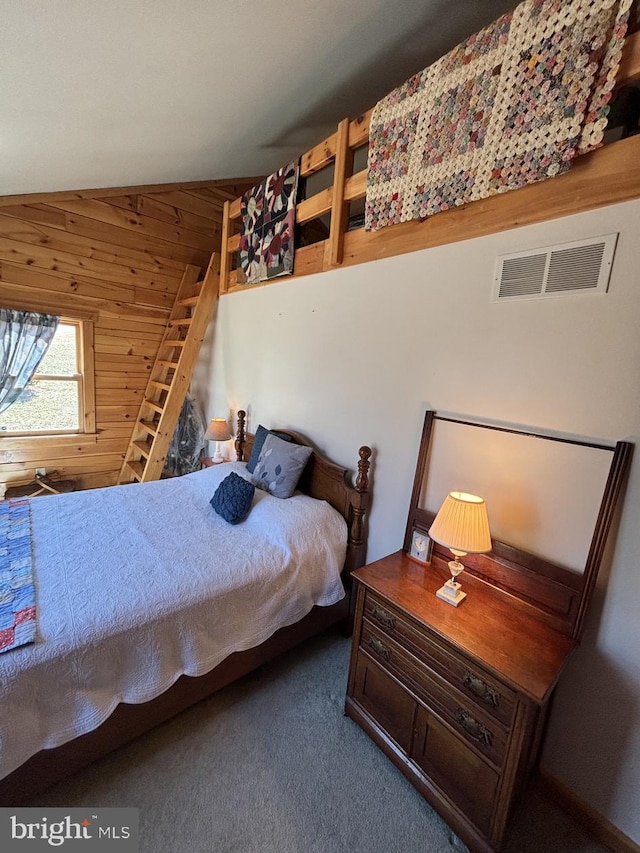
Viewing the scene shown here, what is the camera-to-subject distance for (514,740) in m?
1.02

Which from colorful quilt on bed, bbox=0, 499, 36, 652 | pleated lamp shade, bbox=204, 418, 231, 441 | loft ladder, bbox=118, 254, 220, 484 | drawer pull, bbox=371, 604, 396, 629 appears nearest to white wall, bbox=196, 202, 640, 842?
drawer pull, bbox=371, 604, 396, 629

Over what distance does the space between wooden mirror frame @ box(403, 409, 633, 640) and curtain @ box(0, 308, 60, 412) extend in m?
3.11

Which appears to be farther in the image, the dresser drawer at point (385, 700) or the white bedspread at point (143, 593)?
the dresser drawer at point (385, 700)

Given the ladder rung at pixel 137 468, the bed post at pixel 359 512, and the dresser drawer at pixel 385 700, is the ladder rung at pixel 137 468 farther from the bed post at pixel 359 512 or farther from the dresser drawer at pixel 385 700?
the dresser drawer at pixel 385 700

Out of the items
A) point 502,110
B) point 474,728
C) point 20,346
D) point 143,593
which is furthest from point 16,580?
point 502,110

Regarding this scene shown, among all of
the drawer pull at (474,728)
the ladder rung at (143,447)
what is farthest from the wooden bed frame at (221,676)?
the ladder rung at (143,447)

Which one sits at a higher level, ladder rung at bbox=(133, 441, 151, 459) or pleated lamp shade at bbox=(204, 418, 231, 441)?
pleated lamp shade at bbox=(204, 418, 231, 441)

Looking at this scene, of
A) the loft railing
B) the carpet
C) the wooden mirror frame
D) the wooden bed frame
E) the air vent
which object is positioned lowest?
the carpet

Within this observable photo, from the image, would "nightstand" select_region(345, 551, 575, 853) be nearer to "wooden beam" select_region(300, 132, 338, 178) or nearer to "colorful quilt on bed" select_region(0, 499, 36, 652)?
"colorful quilt on bed" select_region(0, 499, 36, 652)

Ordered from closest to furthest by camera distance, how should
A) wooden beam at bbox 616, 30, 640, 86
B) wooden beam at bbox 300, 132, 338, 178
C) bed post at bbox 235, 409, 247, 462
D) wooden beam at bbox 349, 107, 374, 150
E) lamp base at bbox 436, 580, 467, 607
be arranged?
wooden beam at bbox 616, 30, 640, 86 < lamp base at bbox 436, 580, 467, 607 < wooden beam at bbox 349, 107, 374, 150 < wooden beam at bbox 300, 132, 338, 178 < bed post at bbox 235, 409, 247, 462

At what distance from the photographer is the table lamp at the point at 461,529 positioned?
48.0 inches

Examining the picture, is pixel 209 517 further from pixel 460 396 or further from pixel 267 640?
pixel 460 396

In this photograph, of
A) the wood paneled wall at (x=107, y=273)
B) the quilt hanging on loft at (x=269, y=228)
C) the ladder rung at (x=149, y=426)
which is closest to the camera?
the quilt hanging on loft at (x=269, y=228)

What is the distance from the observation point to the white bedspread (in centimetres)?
107
